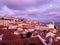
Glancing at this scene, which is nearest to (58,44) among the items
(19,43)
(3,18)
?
(19,43)

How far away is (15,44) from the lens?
5.25m

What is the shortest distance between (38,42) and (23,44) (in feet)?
1.75

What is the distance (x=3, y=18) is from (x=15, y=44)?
21.2 metres

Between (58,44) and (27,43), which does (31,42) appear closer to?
(27,43)

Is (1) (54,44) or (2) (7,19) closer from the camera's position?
(1) (54,44)

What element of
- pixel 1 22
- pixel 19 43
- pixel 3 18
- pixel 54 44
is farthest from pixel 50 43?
pixel 3 18

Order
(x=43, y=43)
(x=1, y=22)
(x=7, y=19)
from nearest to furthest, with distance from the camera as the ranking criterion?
(x=43, y=43), (x=1, y=22), (x=7, y=19)

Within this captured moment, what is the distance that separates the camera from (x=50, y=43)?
5062mm

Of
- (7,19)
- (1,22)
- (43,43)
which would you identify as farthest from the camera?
(7,19)

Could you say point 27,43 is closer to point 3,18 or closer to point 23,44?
point 23,44

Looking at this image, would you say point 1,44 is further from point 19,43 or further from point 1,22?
point 1,22

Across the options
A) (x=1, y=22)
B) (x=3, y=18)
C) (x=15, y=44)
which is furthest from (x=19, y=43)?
(x=3, y=18)

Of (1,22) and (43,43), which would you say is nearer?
(43,43)

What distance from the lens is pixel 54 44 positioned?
5.11m
